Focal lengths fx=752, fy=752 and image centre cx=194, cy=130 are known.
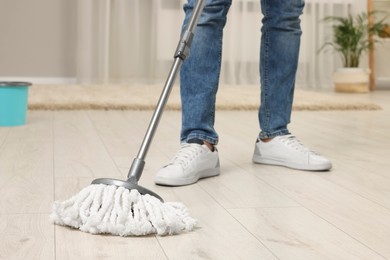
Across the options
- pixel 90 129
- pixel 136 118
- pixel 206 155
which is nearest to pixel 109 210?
pixel 206 155

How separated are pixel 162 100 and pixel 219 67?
41 centimetres

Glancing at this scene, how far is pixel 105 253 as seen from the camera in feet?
3.38

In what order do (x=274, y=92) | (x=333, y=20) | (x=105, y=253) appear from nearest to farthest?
(x=105, y=253) → (x=274, y=92) → (x=333, y=20)

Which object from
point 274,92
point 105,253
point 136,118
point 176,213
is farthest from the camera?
point 136,118

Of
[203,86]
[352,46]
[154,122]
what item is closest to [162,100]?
[154,122]

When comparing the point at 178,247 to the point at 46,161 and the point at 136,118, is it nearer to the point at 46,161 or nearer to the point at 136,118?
the point at 46,161

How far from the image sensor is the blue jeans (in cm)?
162

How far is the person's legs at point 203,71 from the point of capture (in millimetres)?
1613

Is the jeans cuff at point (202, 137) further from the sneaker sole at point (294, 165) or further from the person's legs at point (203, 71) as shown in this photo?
the sneaker sole at point (294, 165)

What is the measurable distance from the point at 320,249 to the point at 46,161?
2.88 ft

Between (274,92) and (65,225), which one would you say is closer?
(65,225)

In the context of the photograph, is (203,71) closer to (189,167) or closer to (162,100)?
(189,167)

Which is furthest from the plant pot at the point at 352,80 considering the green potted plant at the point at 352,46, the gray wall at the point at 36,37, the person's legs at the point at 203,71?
the person's legs at the point at 203,71

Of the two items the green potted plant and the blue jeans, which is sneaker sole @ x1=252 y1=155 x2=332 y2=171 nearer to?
the blue jeans
